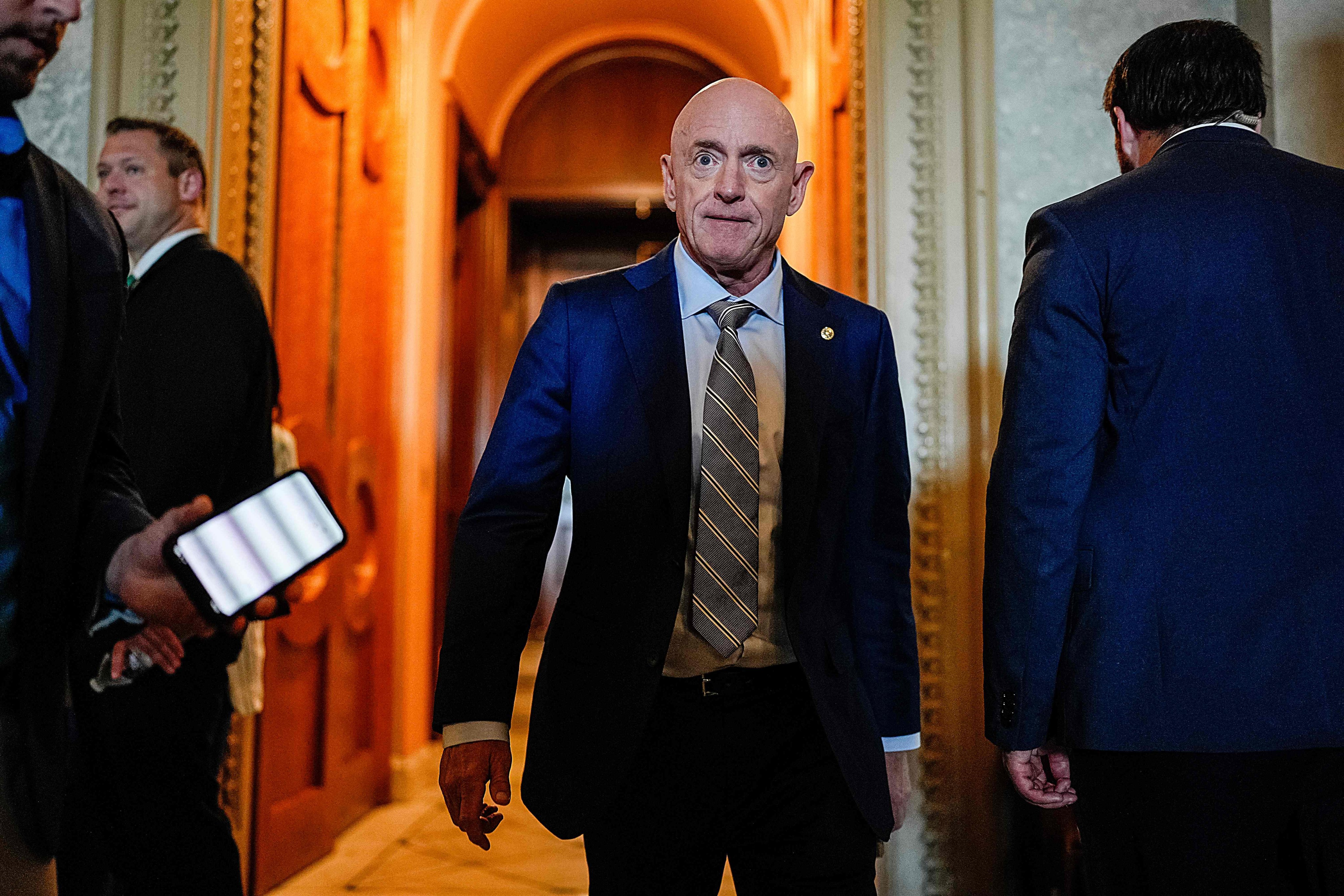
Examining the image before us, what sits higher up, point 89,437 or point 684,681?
point 89,437

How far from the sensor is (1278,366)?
4.16 ft

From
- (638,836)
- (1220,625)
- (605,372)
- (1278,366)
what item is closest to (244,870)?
(638,836)

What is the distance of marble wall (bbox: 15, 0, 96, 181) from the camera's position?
2623 millimetres

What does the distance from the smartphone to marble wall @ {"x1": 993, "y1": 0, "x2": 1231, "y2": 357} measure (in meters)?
2.01

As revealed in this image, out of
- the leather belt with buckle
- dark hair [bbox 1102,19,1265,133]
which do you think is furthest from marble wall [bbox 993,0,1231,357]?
the leather belt with buckle

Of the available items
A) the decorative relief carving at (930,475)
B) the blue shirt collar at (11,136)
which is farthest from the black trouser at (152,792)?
the decorative relief carving at (930,475)

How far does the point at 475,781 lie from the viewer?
4.27 feet

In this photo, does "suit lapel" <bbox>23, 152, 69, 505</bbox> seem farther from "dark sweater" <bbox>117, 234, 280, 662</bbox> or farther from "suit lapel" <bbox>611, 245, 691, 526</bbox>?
"dark sweater" <bbox>117, 234, 280, 662</bbox>

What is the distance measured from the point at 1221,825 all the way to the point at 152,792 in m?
1.71

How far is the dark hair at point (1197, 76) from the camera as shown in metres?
1.37

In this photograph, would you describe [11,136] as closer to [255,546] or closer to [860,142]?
[255,546]

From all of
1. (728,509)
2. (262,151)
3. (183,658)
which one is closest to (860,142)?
(262,151)

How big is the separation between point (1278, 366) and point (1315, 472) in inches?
5.4

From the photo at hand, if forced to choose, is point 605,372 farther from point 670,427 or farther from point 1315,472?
point 1315,472
